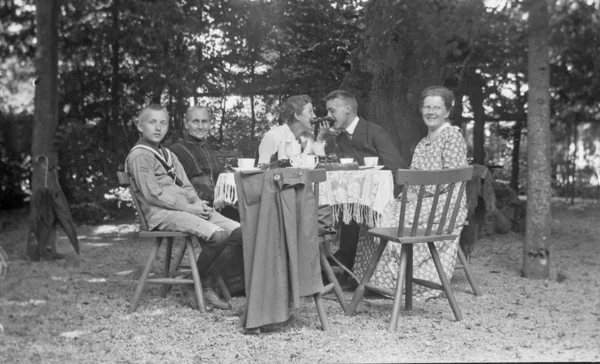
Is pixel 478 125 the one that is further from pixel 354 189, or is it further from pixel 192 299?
pixel 192 299

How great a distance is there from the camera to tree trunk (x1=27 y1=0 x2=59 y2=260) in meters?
6.58

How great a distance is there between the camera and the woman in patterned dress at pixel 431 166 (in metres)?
4.59

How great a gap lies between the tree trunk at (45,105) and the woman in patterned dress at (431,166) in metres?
3.52

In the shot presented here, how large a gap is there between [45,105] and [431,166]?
3.99 m

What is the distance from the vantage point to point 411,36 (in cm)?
654

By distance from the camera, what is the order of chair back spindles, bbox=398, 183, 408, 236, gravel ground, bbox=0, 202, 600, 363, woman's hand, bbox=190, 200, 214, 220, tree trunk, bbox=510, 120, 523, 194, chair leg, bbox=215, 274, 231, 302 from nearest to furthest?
gravel ground, bbox=0, 202, 600, 363 < chair back spindles, bbox=398, 183, 408, 236 < woman's hand, bbox=190, 200, 214, 220 < chair leg, bbox=215, 274, 231, 302 < tree trunk, bbox=510, 120, 523, 194

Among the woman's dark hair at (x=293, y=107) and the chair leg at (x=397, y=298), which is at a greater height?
the woman's dark hair at (x=293, y=107)

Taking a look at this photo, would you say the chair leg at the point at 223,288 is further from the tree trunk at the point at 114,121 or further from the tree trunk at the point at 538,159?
the tree trunk at the point at 114,121

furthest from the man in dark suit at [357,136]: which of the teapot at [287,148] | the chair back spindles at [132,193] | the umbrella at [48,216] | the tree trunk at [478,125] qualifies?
the tree trunk at [478,125]

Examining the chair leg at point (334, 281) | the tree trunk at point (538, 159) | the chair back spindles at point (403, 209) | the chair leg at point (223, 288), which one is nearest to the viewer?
the chair back spindles at point (403, 209)

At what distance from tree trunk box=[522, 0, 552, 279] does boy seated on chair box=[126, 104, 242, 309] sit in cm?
253

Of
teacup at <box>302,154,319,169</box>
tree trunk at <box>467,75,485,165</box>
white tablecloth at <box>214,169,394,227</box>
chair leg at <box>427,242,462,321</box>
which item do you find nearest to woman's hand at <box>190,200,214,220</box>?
white tablecloth at <box>214,169,394,227</box>

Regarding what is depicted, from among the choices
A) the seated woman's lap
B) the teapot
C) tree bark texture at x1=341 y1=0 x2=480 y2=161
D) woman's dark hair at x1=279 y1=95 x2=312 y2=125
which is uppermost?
tree bark texture at x1=341 y1=0 x2=480 y2=161

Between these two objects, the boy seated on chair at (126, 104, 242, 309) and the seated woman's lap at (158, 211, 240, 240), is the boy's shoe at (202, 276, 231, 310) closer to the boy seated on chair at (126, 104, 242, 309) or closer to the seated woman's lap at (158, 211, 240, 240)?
the boy seated on chair at (126, 104, 242, 309)
